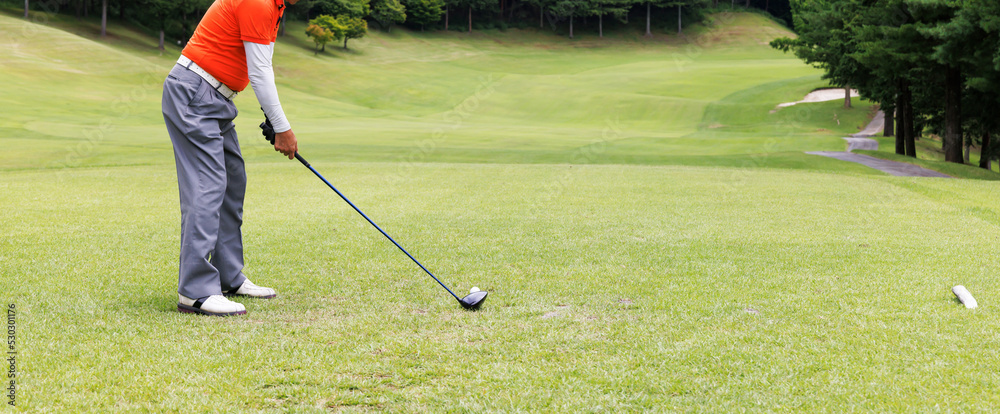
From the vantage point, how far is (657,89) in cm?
5438

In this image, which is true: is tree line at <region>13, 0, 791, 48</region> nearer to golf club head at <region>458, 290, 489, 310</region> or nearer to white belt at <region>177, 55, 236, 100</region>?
white belt at <region>177, 55, 236, 100</region>

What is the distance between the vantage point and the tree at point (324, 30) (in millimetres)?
66312

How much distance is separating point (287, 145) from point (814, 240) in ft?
19.0

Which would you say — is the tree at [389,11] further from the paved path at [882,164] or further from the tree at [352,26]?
the paved path at [882,164]

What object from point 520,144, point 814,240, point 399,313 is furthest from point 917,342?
point 520,144

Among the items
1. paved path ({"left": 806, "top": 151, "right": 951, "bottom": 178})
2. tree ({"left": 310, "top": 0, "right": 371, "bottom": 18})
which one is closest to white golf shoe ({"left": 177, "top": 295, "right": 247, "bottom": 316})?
paved path ({"left": 806, "top": 151, "right": 951, "bottom": 178})

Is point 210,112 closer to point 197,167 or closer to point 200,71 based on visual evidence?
point 200,71

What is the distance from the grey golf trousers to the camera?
188 inches

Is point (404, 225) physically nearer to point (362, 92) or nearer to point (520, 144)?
point (520, 144)

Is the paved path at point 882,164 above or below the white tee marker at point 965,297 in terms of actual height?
below

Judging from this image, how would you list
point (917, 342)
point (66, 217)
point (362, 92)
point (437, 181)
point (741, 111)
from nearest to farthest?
point (917, 342)
point (66, 217)
point (437, 181)
point (741, 111)
point (362, 92)

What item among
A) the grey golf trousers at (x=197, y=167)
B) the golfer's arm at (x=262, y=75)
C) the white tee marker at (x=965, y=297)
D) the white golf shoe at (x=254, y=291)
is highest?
the golfer's arm at (x=262, y=75)

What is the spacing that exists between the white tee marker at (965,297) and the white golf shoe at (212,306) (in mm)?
4936

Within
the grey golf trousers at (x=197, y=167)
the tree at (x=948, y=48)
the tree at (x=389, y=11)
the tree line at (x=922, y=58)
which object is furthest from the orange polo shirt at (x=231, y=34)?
the tree at (x=389, y=11)
